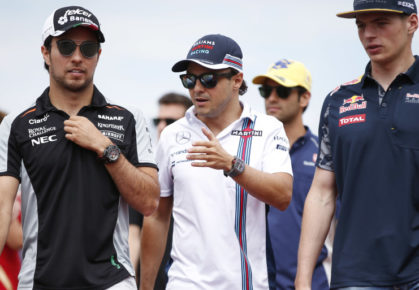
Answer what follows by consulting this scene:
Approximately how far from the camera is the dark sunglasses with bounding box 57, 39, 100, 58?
19.2 feet

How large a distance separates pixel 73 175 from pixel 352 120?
1.85 meters

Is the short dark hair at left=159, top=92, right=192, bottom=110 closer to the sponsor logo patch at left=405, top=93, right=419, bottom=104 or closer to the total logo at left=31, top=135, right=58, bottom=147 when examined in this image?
the total logo at left=31, top=135, right=58, bottom=147

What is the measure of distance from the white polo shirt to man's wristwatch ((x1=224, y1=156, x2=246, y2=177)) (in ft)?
1.34

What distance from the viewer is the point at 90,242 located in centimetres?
562

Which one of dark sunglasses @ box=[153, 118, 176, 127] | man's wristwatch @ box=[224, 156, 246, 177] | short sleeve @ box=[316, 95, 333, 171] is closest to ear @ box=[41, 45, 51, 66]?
man's wristwatch @ box=[224, 156, 246, 177]

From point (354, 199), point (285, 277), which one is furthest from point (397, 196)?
point (285, 277)

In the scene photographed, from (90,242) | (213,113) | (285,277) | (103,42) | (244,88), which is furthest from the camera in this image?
(285,277)

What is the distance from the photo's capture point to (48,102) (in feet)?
19.5

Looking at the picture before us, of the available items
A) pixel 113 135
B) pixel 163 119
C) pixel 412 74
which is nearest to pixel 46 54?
pixel 113 135

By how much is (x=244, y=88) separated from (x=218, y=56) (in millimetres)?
685

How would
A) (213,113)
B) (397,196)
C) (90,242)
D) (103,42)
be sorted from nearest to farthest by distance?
(397,196)
(90,242)
(103,42)
(213,113)

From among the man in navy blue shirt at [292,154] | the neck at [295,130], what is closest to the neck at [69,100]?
the man in navy blue shirt at [292,154]

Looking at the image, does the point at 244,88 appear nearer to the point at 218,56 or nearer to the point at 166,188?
the point at 218,56

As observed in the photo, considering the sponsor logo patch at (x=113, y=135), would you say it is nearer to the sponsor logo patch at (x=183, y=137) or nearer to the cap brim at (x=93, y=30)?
the cap brim at (x=93, y=30)
